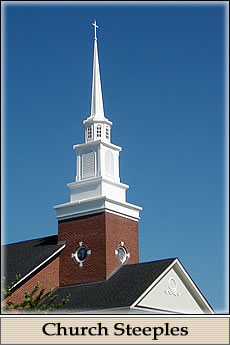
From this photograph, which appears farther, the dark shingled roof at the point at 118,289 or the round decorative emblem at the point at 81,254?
the round decorative emblem at the point at 81,254

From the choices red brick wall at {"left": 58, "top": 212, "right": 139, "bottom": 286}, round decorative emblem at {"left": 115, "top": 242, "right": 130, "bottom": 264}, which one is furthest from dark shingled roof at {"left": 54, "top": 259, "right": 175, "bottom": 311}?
round decorative emblem at {"left": 115, "top": 242, "right": 130, "bottom": 264}

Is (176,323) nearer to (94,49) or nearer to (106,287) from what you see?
(106,287)

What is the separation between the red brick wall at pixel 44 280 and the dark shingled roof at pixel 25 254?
464 mm

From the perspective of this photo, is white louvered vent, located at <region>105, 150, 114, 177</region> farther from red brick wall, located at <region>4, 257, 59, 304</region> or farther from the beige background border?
the beige background border

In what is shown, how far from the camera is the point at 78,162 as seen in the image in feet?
130

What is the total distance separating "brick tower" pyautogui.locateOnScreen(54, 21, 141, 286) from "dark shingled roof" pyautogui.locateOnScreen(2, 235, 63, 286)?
3.14ft

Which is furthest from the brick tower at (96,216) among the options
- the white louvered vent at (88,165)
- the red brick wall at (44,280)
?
the red brick wall at (44,280)

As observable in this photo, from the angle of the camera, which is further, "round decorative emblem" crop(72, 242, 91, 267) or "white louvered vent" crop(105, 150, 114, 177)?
"white louvered vent" crop(105, 150, 114, 177)

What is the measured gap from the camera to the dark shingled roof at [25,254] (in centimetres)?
3691

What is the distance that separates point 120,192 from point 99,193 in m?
1.42

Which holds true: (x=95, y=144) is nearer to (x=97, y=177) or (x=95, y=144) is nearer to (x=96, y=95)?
(x=97, y=177)

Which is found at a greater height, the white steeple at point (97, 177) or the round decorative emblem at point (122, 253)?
the white steeple at point (97, 177)

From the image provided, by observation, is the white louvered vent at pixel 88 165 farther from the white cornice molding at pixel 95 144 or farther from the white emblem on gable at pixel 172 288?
the white emblem on gable at pixel 172 288

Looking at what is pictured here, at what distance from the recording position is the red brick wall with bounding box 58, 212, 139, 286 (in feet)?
121
